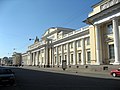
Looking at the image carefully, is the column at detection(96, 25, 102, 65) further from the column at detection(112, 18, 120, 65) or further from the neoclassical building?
the column at detection(112, 18, 120, 65)

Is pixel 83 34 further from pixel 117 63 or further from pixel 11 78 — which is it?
pixel 11 78

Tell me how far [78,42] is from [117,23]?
22000mm

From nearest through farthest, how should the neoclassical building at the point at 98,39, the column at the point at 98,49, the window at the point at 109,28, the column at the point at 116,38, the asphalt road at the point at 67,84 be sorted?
the asphalt road at the point at 67,84 < the column at the point at 116,38 < the neoclassical building at the point at 98,39 < the window at the point at 109,28 < the column at the point at 98,49

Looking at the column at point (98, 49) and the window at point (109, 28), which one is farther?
the column at point (98, 49)

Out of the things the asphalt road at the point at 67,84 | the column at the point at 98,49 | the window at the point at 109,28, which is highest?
the window at the point at 109,28

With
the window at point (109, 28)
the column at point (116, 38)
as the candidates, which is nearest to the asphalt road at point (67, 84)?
the column at point (116, 38)

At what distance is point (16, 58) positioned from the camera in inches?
7062

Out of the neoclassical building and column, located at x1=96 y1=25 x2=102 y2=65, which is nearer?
the neoclassical building

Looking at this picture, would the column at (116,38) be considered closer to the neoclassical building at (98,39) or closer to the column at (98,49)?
the neoclassical building at (98,39)

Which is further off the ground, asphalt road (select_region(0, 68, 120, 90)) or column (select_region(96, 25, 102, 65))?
column (select_region(96, 25, 102, 65))

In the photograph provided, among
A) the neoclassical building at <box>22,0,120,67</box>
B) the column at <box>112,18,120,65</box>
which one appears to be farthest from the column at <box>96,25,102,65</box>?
the column at <box>112,18,120,65</box>

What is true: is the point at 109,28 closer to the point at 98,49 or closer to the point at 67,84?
the point at 98,49

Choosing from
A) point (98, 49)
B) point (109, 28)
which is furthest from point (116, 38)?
point (98, 49)

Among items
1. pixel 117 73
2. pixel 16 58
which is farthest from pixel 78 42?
pixel 16 58
